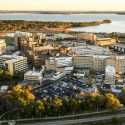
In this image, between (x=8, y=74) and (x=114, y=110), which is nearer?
(x=114, y=110)

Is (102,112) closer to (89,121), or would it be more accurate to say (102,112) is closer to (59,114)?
(89,121)

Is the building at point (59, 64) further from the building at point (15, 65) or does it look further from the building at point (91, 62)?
the building at point (15, 65)

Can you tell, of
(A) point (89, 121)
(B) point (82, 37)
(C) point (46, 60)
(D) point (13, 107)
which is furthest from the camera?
(B) point (82, 37)

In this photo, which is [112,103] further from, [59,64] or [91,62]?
[59,64]

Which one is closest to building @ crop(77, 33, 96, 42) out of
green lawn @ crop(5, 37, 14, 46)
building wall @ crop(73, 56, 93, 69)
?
green lawn @ crop(5, 37, 14, 46)

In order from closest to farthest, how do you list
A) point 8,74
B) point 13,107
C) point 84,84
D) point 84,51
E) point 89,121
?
point 89,121 < point 13,107 < point 84,84 < point 8,74 < point 84,51

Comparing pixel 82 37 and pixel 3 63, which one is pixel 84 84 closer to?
pixel 3 63

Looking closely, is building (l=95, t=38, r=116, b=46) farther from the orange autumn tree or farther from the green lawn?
the orange autumn tree

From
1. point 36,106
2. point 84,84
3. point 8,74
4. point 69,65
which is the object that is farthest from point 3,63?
point 36,106

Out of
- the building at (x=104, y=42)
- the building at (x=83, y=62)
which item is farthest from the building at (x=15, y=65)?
the building at (x=104, y=42)
